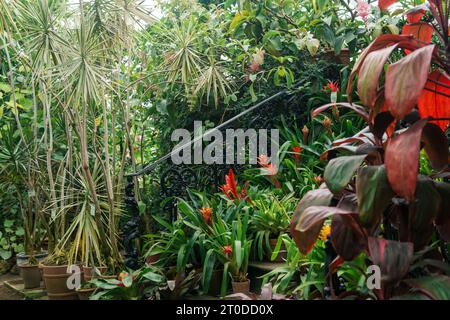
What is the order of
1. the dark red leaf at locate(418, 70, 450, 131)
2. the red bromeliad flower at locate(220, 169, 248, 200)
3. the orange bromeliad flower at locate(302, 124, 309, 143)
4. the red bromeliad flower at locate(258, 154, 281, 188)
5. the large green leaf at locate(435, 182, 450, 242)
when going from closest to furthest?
the large green leaf at locate(435, 182, 450, 242) < the dark red leaf at locate(418, 70, 450, 131) < the red bromeliad flower at locate(220, 169, 248, 200) < the red bromeliad flower at locate(258, 154, 281, 188) < the orange bromeliad flower at locate(302, 124, 309, 143)

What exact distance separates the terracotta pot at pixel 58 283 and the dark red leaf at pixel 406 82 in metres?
2.53

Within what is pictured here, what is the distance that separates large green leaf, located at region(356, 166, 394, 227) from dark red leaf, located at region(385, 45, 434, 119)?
20cm

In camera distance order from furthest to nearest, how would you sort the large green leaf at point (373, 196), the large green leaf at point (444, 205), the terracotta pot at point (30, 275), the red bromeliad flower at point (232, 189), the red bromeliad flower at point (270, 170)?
the terracotta pot at point (30, 275)
the red bromeliad flower at point (270, 170)
the red bromeliad flower at point (232, 189)
the large green leaf at point (444, 205)
the large green leaf at point (373, 196)

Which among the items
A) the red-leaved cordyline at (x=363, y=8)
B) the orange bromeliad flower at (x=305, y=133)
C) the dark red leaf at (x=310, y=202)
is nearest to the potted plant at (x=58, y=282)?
the orange bromeliad flower at (x=305, y=133)

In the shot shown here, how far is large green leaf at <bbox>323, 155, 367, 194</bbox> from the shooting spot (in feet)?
4.64

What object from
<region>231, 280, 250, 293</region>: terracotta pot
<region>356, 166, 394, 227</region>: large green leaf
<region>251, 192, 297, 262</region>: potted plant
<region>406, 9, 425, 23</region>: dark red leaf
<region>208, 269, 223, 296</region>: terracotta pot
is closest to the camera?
<region>356, 166, 394, 227</region>: large green leaf

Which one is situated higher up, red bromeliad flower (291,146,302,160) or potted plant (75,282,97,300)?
red bromeliad flower (291,146,302,160)

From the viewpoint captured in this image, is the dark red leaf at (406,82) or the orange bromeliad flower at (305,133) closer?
the dark red leaf at (406,82)

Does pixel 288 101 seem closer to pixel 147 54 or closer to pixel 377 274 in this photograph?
pixel 147 54

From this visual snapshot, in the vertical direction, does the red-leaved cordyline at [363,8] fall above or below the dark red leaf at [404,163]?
above

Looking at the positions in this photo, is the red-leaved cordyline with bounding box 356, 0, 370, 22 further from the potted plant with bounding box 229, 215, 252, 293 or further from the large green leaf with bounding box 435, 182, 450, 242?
the large green leaf with bounding box 435, 182, 450, 242

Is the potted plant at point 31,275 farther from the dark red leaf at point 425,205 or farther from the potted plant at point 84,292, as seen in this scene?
the dark red leaf at point 425,205

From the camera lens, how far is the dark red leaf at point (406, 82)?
4.09 feet

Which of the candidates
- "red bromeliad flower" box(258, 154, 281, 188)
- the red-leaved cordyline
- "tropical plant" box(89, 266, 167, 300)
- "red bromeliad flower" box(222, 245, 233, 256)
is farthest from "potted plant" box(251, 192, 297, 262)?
the red-leaved cordyline
